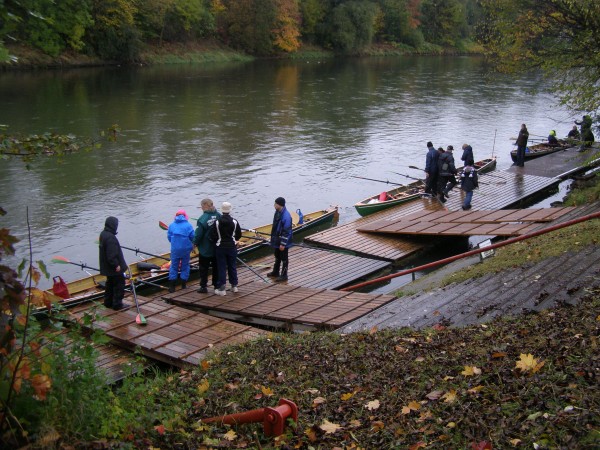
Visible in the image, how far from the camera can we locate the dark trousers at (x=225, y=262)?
36.4 feet

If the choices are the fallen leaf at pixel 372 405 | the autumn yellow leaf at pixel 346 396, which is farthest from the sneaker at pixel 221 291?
the fallen leaf at pixel 372 405

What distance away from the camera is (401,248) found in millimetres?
15461

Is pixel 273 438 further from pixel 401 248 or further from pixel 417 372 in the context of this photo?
pixel 401 248

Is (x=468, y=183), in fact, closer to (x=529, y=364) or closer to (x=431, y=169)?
(x=431, y=169)

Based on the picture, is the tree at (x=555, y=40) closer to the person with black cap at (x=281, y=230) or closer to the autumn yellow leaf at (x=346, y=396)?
the person with black cap at (x=281, y=230)

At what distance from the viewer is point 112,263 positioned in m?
10.3

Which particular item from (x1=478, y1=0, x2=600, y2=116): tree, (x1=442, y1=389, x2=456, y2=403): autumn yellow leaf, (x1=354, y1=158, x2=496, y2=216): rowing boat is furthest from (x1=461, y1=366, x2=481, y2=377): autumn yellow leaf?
(x1=354, y1=158, x2=496, y2=216): rowing boat

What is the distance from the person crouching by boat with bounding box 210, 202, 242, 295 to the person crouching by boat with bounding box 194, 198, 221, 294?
0.12 meters

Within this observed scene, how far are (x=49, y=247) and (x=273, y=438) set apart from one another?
13569 millimetres

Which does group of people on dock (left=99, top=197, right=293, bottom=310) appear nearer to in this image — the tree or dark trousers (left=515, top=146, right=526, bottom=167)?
the tree

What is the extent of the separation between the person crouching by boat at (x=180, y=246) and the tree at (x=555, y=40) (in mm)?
9089

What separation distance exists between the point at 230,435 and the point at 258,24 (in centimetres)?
6911

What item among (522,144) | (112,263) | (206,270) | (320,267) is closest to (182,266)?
(206,270)

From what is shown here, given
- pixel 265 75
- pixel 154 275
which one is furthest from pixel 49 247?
pixel 265 75
